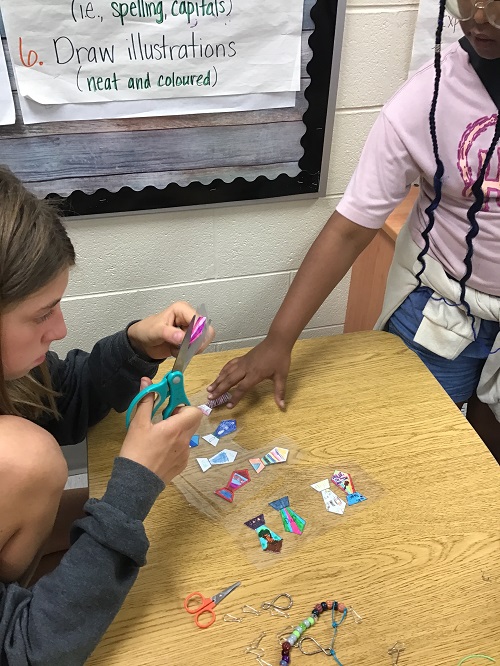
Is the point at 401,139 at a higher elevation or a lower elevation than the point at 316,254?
higher

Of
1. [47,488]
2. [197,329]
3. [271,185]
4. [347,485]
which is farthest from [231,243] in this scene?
[47,488]

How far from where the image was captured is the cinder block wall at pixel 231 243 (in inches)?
46.3

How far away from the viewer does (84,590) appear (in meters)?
0.62

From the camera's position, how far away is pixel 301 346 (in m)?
1.13

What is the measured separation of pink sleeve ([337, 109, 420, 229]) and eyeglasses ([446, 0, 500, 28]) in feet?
0.64

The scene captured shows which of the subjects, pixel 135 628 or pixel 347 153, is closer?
pixel 135 628

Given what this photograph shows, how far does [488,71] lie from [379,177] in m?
0.22

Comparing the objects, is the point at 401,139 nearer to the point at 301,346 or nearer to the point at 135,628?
the point at 301,346

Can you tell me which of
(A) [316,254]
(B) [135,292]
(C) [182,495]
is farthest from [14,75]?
(C) [182,495]

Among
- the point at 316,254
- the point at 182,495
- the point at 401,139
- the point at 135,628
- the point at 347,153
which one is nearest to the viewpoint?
the point at 135,628

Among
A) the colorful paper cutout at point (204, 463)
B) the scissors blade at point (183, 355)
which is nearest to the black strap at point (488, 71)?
the scissors blade at point (183, 355)

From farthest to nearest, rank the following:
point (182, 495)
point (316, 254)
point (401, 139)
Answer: point (316, 254)
point (401, 139)
point (182, 495)

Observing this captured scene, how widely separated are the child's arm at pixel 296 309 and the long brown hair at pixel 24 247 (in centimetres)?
37

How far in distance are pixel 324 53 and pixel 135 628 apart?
100 centimetres
